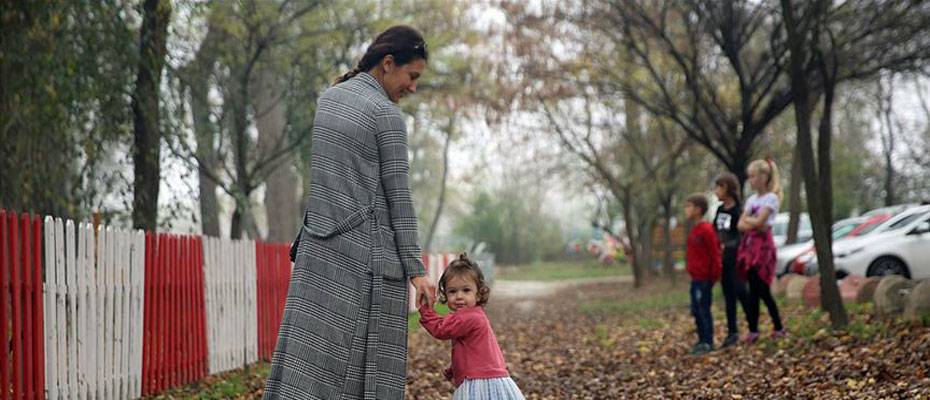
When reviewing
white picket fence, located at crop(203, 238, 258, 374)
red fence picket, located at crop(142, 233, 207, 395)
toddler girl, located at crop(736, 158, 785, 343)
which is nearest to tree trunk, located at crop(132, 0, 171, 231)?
white picket fence, located at crop(203, 238, 258, 374)

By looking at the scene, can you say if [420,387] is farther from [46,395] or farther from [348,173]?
[348,173]

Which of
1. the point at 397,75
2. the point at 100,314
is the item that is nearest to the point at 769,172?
the point at 100,314

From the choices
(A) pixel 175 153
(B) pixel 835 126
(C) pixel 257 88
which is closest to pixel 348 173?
(A) pixel 175 153

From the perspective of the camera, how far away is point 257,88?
59.5ft

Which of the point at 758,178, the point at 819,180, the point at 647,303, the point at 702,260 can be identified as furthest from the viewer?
the point at 647,303

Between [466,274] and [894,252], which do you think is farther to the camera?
[894,252]

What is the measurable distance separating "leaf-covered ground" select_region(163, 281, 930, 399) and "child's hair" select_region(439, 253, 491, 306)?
2.94 metres

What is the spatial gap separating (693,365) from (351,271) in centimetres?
566

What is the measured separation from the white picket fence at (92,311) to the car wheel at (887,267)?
11347 mm

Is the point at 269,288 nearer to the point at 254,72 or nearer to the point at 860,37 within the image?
the point at 254,72

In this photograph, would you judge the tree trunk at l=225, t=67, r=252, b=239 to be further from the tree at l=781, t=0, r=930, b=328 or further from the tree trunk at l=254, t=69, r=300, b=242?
the tree at l=781, t=0, r=930, b=328

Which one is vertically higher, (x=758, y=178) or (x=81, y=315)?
(x=758, y=178)

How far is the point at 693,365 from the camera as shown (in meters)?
9.22

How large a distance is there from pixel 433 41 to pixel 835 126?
2740 cm
